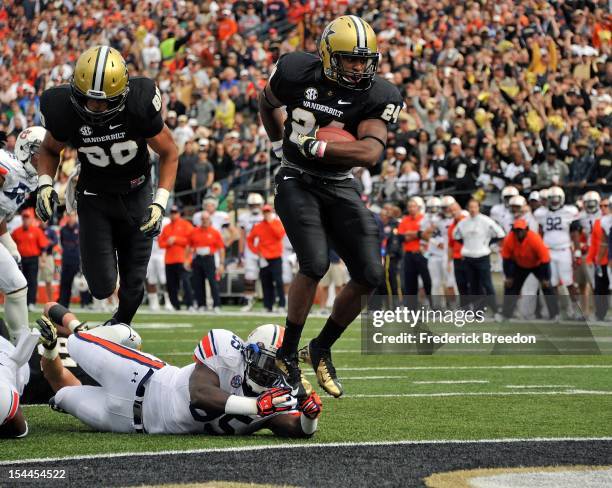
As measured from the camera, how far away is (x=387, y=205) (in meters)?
18.3

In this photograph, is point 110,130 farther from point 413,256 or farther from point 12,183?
point 413,256

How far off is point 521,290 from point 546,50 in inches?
257

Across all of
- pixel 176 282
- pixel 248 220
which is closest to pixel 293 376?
pixel 176 282

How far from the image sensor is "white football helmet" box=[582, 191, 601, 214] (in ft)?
53.0

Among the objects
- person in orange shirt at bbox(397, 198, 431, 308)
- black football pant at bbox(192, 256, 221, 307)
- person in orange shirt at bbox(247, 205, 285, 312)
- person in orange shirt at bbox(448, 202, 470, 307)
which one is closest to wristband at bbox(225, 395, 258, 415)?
person in orange shirt at bbox(448, 202, 470, 307)

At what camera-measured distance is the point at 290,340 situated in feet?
19.4

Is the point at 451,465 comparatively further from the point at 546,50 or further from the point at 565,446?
the point at 546,50

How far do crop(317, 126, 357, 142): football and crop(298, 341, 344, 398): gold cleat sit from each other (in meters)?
1.10

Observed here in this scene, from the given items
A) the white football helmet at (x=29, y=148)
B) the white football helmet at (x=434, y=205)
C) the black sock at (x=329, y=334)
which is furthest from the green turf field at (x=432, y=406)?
the white football helmet at (x=434, y=205)

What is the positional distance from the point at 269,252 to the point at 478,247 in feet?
10.3

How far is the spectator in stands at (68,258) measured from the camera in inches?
678

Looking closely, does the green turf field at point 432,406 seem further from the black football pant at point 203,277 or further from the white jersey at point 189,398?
the black football pant at point 203,277

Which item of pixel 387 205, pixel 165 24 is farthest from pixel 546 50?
pixel 165 24

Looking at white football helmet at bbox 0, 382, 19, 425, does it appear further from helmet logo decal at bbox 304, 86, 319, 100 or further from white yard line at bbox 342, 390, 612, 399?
white yard line at bbox 342, 390, 612, 399
